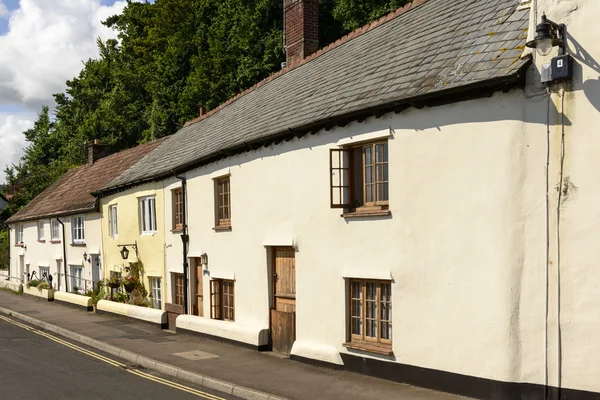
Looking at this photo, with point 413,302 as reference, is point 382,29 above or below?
above

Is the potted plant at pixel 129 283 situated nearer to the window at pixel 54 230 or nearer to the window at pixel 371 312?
the window at pixel 54 230

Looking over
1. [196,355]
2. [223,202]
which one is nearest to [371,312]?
[196,355]

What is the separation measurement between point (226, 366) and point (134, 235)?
467 inches

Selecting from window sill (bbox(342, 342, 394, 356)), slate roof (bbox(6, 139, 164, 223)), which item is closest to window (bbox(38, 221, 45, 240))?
slate roof (bbox(6, 139, 164, 223))

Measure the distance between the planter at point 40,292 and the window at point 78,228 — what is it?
2.57 metres

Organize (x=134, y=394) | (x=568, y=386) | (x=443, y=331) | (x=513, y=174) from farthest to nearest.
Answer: (x=134, y=394) < (x=443, y=331) < (x=513, y=174) < (x=568, y=386)

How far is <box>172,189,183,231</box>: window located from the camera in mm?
20188

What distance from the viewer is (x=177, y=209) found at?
20672 millimetres

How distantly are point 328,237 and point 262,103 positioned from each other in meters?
7.18

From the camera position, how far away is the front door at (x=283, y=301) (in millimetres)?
14016

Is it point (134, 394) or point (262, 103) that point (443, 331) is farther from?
point (262, 103)

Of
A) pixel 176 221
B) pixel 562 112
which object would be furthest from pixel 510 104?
pixel 176 221

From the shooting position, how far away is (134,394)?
11148 mm

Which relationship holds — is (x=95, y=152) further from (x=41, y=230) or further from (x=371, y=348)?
(x=371, y=348)
